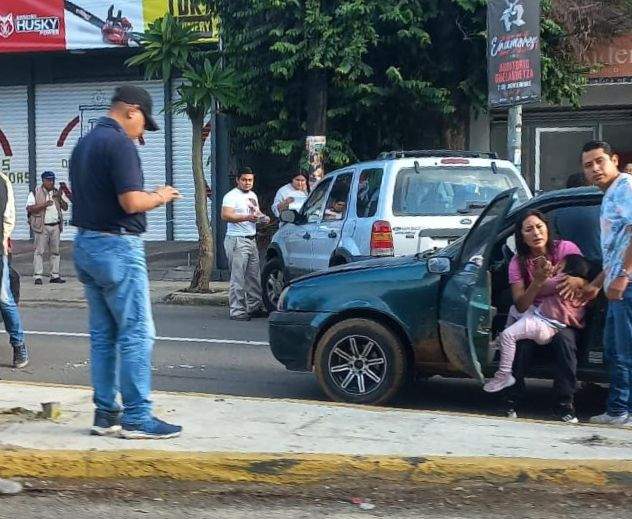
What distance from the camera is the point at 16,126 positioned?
21812 millimetres

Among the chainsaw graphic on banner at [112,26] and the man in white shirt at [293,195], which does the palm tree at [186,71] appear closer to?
the man in white shirt at [293,195]

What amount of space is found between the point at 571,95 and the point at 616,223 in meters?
10.6

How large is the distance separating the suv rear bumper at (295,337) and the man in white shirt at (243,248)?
5.02 meters

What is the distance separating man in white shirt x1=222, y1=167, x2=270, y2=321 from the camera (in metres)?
12.7

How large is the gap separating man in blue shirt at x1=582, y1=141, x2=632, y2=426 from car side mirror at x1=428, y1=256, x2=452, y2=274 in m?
0.93

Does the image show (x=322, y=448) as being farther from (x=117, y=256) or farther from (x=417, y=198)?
(x=417, y=198)

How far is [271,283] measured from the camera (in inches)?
521

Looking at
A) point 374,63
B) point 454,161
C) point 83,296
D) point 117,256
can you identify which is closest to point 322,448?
point 117,256

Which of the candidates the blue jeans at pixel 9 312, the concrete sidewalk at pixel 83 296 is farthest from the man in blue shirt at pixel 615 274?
the concrete sidewalk at pixel 83 296

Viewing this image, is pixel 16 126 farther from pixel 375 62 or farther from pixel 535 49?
pixel 535 49

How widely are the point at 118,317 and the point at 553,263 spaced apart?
297cm

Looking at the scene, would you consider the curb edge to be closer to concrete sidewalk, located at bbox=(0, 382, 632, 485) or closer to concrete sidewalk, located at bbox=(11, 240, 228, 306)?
concrete sidewalk, located at bbox=(0, 382, 632, 485)

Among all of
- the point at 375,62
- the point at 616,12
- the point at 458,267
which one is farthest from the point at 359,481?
the point at 616,12

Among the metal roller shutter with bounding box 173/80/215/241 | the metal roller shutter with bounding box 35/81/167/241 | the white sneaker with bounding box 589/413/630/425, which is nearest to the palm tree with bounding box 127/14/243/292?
the metal roller shutter with bounding box 173/80/215/241
